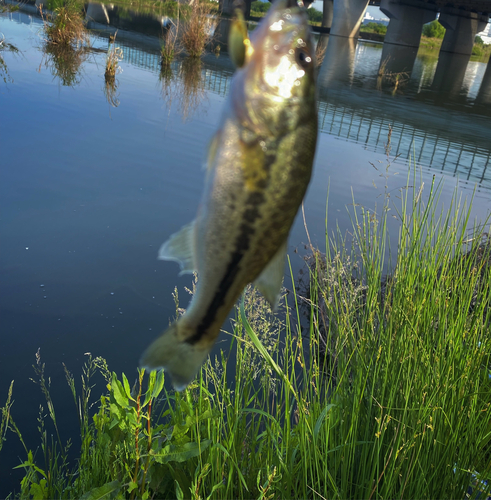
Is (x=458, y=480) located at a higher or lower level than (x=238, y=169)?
lower

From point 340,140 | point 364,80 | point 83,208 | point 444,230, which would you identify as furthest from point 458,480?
point 364,80

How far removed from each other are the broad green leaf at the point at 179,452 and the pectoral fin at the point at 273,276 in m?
1.74

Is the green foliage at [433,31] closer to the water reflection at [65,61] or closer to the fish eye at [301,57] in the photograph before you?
the water reflection at [65,61]

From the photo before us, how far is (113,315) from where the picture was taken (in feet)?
17.3

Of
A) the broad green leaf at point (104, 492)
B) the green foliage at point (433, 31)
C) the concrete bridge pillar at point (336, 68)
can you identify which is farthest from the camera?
the green foliage at point (433, 31)

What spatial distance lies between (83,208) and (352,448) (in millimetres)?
5525

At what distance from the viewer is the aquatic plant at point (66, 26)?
16525mm

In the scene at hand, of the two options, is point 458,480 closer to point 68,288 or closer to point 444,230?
point 444,230

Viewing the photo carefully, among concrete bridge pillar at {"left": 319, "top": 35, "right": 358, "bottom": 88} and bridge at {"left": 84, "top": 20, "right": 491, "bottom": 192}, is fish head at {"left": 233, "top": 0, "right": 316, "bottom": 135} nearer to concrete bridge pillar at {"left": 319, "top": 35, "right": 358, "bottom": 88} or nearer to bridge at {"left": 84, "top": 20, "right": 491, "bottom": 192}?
bridge at {"left": 84, "top": 20, "right": 491, "bottom": 192}

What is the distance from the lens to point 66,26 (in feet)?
56.4

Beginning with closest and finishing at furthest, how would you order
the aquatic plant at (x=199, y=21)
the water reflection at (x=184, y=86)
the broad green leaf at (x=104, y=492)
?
the broad green leaf at (x=104, y=492) → the aquatic plant at (x=199, y=21) → the water reflection at (x=184, y=86)

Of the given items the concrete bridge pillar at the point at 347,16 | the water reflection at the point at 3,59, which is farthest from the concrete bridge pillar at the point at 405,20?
the water reflection at the point at 3,59

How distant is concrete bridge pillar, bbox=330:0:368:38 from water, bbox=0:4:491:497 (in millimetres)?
34144

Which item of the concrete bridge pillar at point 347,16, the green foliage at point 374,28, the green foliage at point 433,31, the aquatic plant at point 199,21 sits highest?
the green foliage at point 433,31
